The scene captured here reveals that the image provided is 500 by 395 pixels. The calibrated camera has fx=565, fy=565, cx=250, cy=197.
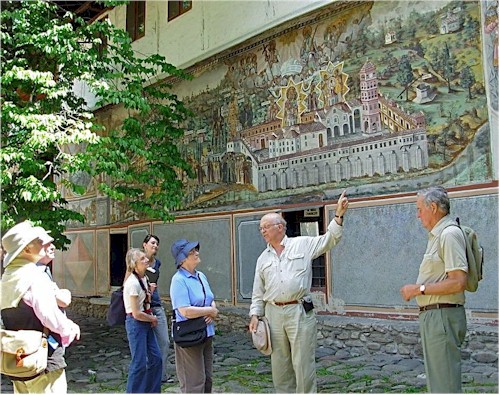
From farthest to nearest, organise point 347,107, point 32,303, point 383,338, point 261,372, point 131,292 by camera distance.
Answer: point 347,107 < point 383,338 < point 261,372 < point 131,292 < point 32,303

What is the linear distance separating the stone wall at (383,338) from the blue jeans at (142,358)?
3747mm

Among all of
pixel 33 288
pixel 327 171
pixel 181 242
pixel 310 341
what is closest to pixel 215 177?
pixel 327 171

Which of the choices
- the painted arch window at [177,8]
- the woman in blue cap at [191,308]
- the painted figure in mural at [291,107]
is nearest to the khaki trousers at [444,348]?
the woman in blue cap at [191,308]

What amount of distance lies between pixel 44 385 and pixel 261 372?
4.20 m

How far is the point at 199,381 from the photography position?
464 centimetres

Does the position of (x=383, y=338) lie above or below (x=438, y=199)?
below

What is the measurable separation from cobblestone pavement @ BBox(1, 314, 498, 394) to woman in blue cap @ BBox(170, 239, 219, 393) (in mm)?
1835

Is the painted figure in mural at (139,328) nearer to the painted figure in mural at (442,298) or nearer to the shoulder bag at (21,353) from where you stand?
the shoulder bag at (21,353)

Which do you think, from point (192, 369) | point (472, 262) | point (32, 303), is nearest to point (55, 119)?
point (192, 369)

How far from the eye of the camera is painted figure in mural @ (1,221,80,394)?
3412 millimetres

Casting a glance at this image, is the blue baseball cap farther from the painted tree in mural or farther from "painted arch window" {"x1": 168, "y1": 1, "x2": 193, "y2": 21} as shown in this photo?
"painted arch window" {"x1": 168, "y1": 1, "x2": 193, "y2": 21}

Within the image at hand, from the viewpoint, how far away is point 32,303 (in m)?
3.42

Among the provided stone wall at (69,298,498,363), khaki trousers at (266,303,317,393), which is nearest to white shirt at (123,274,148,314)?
khaki trousers at (266,303,317,393)

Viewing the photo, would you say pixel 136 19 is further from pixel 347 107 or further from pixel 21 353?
pixel 21 353
